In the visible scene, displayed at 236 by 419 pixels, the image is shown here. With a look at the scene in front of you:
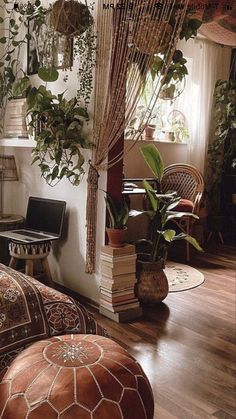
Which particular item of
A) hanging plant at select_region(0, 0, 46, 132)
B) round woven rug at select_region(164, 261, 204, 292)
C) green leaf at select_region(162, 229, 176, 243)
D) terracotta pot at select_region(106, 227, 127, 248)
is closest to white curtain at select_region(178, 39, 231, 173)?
round woven rug at select_region(164, 261, 204, 292)

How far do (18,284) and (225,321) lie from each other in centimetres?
195

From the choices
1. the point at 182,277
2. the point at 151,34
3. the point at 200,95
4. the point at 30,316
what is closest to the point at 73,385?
the point at 30,316

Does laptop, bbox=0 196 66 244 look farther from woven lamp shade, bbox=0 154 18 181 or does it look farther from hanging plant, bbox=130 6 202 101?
hanging plant, bbox=130 6 202 101

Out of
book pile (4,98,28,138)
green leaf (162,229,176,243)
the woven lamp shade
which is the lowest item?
green leaf (162,229,176,243)

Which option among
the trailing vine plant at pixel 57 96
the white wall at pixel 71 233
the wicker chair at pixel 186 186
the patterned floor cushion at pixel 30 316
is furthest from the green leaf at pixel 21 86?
the patterned floor cushion at pixel 30 316

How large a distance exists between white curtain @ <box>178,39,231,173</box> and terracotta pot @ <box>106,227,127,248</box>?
2830 mm

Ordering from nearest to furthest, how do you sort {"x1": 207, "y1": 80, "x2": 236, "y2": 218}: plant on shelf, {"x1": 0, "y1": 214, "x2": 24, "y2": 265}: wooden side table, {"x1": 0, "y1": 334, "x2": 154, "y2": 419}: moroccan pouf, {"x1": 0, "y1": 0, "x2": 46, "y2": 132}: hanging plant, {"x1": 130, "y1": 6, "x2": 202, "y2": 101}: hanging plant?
{"x1": 0, "y1": 334, "x2": 154, "y2": 419}: moroccan pouf < {"x1": 130, "y1": 6, "x2": 202, "y2": 101}: hanging plant < {"x1": 0, "y1": 214, "x2": 24, "y2": 265}: wooden side table < {"x1": 0, "y1": 0, "x2": 46, "y2": 132}: hanging plant < {"x1": 207, "y1": 80, "x2": 236, "y2": 218}: plant on shelf

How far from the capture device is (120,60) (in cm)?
271

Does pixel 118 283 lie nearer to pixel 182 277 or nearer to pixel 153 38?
pixel 182 277

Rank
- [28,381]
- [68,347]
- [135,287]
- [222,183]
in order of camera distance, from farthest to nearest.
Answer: [222,183] → [135,287] → [68,347] → [28,381]

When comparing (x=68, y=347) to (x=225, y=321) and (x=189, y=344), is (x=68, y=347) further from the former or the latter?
(x=225, y=321)

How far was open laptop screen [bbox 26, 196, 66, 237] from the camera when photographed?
3.38 meters

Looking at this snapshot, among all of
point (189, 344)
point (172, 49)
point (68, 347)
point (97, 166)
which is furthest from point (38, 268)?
point (68, 347)

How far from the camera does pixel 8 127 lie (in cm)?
390
